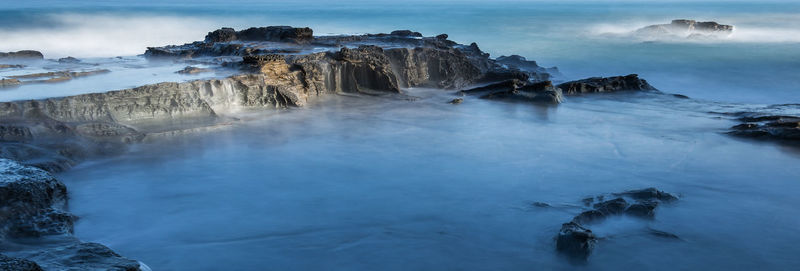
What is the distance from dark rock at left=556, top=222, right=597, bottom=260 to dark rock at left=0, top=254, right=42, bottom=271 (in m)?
3.11

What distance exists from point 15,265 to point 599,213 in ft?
12.8

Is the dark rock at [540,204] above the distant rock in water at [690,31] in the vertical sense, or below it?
below

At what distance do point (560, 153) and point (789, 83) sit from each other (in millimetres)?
9367

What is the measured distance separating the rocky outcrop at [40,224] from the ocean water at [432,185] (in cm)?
24

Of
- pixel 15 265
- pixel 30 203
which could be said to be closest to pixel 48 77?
pixel 30 203

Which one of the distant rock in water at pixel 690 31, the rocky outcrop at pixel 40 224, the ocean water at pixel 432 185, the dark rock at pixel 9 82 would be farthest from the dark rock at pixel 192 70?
the distant rock in water at pixel 690 31

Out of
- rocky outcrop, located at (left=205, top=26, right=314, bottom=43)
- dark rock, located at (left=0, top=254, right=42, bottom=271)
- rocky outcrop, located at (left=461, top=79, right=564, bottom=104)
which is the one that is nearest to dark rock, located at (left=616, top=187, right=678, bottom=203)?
dark rock, located at (left=0, top=254, right=42, bottom=271)

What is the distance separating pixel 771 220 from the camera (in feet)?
15.1

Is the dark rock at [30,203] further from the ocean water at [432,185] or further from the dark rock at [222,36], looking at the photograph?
the dark rock at [222,36]

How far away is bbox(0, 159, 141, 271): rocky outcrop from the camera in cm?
291

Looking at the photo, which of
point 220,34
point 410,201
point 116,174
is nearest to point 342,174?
point 410,201

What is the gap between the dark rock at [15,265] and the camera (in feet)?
7.82

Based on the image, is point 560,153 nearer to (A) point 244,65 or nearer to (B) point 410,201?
(B) point 410,201

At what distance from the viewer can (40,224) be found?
3.86 m
